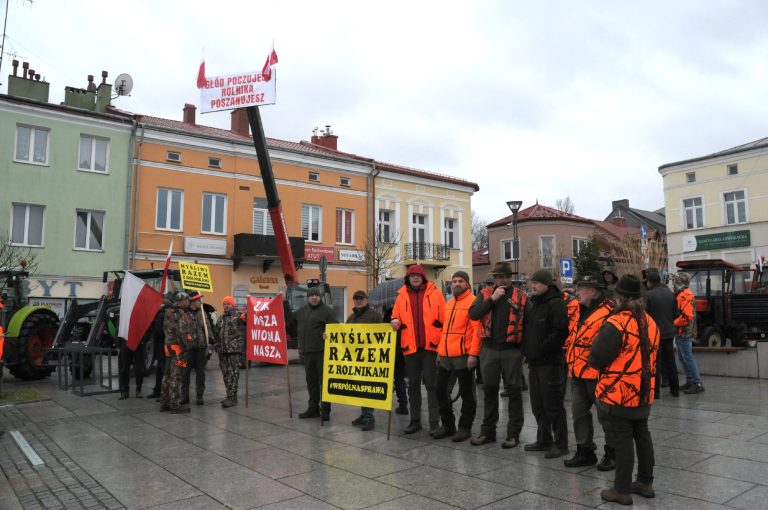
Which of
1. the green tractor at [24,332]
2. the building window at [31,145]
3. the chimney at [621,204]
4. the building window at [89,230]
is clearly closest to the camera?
the green tractor at [24,332]

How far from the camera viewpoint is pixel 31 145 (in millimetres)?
22797

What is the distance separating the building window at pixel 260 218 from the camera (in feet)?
90.4

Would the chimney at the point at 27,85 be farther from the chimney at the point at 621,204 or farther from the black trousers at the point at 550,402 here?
the chimney at the point at 621,204

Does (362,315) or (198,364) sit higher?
(362,315)

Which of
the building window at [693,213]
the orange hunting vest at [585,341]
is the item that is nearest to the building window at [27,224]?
the orange hunting vest at [585,341]

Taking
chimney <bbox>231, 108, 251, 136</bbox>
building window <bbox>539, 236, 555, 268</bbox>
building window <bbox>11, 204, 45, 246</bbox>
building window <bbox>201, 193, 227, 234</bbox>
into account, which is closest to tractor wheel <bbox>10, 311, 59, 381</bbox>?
building window <bbox>11, 204, 45, 246</bbox>

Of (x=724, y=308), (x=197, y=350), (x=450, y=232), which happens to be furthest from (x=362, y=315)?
(x=450, y=232)

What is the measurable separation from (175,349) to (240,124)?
23.0 m

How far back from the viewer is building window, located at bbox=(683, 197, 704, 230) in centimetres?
3369

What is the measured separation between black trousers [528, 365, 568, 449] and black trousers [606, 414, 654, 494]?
3.96ft

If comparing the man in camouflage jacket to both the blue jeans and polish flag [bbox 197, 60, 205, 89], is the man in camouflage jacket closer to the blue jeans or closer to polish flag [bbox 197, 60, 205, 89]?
polish flag [bbox 197, 60, 205, 89]

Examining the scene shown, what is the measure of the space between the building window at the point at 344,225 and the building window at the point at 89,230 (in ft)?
35.8

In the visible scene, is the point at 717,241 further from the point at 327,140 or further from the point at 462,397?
the point at 462,397

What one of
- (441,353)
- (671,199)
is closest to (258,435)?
(441,353)
